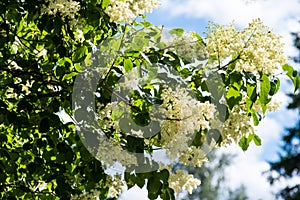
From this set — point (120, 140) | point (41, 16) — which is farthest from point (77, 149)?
point (41, 16)

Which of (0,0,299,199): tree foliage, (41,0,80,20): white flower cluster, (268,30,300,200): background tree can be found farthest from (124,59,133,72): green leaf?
(268,30,300,200): background tree

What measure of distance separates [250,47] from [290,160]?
14.1 m

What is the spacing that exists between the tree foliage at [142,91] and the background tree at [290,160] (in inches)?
520

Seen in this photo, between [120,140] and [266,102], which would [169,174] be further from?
[266,102]

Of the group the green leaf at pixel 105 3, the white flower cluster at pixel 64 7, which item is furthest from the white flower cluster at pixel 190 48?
the white flower cluster at pixel 64 7

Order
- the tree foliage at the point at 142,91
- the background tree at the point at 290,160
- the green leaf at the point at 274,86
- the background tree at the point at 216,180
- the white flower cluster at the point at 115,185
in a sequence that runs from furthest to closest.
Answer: the background tree at the point at 216,180, the background tree at the point at 290,160, the white flower cluster at the point at 115,185, the green leaf at the point at 274,86, the tree foliage at the point at 142,91

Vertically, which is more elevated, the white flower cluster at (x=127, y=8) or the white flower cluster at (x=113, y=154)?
the white flower cluster at (x=127, y=8)

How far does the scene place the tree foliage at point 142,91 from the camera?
211cm

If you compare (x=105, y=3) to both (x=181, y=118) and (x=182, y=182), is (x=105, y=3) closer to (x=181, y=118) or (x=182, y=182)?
(x=181, y=118)

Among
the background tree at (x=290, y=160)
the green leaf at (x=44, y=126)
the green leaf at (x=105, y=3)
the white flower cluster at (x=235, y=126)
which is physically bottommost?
the white flower cluster at (x=235, y=126)

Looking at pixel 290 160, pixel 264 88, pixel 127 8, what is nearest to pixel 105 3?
pixel 127 8

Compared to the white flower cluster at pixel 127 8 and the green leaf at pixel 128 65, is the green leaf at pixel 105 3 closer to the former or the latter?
the white flower cluster at pixel 127 8

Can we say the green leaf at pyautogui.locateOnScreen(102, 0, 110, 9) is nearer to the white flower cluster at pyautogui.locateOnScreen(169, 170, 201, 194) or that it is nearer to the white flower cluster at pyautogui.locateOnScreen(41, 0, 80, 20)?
the white flower cluster at pyautogui.locateOnScreen(41, 0, 80, 20)

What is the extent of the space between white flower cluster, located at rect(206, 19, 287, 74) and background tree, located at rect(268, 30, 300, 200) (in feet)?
43.6
